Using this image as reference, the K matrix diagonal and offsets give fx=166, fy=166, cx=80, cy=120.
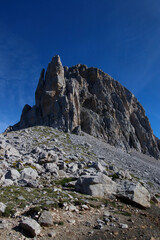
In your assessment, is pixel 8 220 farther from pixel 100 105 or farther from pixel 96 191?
pixel 100 105

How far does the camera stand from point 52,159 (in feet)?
66.3

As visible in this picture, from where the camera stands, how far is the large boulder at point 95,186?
1422cm

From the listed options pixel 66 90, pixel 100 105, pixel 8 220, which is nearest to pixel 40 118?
pixel 66 90

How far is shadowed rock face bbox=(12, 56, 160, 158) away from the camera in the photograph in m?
72.6

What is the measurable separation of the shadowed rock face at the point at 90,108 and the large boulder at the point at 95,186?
164ft

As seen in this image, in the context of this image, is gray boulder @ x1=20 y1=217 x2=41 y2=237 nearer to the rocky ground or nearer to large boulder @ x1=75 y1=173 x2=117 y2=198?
the rocky ground

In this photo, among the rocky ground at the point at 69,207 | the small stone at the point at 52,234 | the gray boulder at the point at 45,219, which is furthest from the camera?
the gray boulder at the point at 45,219

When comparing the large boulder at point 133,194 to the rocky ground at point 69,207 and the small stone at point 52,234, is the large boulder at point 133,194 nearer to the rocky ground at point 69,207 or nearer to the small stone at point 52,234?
the rocky ground at point 69,207

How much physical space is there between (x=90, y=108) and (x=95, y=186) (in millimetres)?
77554

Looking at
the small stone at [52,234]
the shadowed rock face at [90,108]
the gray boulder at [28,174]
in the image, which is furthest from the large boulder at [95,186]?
the shadowed rock face at [90,108]

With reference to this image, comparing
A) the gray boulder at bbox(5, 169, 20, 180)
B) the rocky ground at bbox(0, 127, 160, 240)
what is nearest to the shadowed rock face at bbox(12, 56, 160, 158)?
the rocky ground at bbox(0, 127, 160, 240)

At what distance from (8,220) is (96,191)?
7.91 m

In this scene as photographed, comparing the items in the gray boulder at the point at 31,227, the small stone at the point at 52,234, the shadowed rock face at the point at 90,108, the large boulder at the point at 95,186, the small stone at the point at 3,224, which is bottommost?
the small stone at the point at 52,234

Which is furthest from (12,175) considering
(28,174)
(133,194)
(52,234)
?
(133,194)
